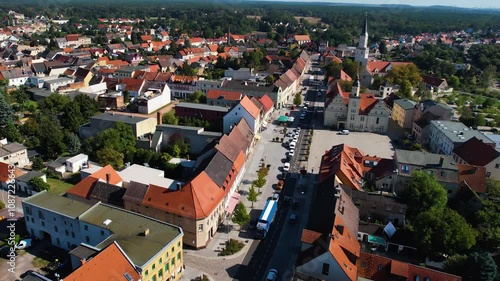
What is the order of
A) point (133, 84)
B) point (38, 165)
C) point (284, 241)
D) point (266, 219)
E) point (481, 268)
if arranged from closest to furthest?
point (481, 268) < point (284, 241) < point (266, 219) < point (38, 165) < point (133, 84)

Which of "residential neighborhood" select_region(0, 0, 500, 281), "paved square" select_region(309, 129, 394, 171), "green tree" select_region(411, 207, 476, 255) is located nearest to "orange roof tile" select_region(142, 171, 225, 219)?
"residential neighborhood" select_region(0, 0, 500, 281)

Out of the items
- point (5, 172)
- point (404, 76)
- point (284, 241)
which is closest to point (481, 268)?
point (284, 241)

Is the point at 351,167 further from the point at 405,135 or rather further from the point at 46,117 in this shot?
the point at 46,117

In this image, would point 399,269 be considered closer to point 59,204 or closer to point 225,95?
point 59,204

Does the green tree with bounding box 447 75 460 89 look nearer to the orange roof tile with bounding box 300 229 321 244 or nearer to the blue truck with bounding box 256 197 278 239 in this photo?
the blue truck with bounding box 256 197 278 239

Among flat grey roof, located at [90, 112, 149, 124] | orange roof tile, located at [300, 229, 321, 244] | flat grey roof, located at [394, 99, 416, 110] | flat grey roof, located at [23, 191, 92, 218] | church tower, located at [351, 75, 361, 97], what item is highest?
church tower, located at [351, 75, 361, 97]
